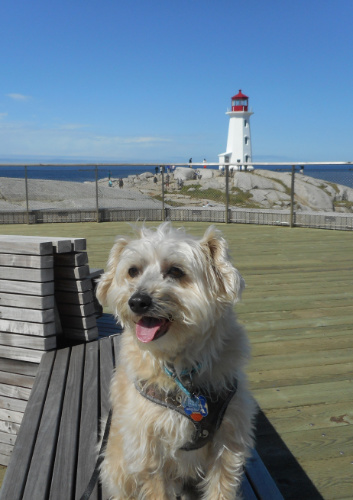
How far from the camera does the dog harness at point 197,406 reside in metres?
1.93

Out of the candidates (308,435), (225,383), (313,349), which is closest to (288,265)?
(313,349)

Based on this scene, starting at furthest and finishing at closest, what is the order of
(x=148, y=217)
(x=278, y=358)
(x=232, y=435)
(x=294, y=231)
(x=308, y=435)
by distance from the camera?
(x=148, y=217)
(x=294, y=231)
(x=278, y=358)
(x=308, y=435)
(x=232, y=435)

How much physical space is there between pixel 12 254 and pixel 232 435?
2208 mm

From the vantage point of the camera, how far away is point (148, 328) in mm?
1925

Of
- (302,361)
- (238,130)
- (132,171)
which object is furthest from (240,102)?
(302,361)

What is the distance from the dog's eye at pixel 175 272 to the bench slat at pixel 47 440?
43.1 inches

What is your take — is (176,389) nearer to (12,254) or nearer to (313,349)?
(12,254)

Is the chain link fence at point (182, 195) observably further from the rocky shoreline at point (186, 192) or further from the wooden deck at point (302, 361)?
the wooden deck at point (302, 361)

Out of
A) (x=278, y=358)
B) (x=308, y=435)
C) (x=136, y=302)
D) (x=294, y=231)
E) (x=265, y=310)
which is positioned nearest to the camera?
(x=136, y=302)

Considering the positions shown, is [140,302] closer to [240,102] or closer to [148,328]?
[148,328]

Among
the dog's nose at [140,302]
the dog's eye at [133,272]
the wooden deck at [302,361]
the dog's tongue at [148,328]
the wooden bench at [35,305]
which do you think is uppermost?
the dog's eye at [133,272]

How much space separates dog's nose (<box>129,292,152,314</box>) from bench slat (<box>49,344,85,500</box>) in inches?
35.6

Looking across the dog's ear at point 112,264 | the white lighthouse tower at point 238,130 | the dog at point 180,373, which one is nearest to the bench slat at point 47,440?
the dog at point 180,373

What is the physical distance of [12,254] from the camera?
11.6ft
